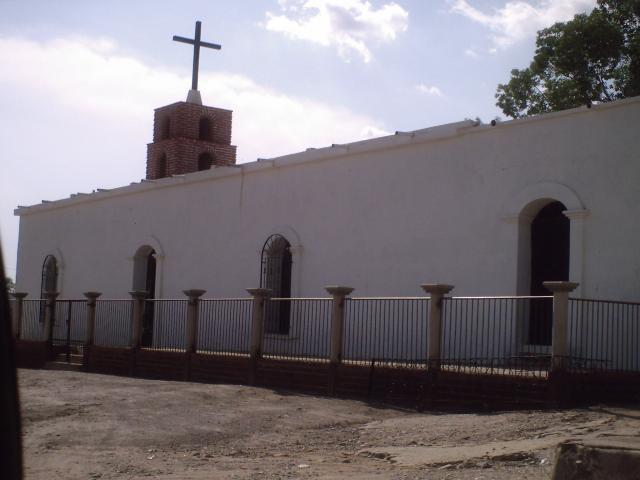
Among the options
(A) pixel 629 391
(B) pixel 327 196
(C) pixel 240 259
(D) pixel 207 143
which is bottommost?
(A) pixel 629 391

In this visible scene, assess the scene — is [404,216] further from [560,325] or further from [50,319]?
[50,319]

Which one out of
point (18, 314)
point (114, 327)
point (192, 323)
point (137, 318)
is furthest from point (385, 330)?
point (18, 314)

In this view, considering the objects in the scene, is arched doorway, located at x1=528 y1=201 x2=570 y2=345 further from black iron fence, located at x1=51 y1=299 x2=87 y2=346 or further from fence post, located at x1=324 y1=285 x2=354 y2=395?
black iron fence, located at x1=51 y1=299 x2=87 y2=346

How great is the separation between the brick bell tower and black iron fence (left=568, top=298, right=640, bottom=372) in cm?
1439

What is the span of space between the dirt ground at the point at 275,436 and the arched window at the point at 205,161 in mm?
12613

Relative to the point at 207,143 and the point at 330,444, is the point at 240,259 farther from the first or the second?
the point at 330,444

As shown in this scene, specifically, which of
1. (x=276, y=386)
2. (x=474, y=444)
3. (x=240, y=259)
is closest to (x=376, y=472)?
(x=474, y=444)

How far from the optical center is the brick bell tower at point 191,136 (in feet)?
81.7

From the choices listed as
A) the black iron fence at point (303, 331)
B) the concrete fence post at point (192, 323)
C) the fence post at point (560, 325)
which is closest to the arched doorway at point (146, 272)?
the black iron fence at point (303, 331)

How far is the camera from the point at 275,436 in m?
10.5

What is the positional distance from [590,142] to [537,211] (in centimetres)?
146

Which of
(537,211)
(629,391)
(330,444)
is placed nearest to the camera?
(330,444)

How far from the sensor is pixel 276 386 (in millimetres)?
14508

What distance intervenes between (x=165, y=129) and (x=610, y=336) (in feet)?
53.5
